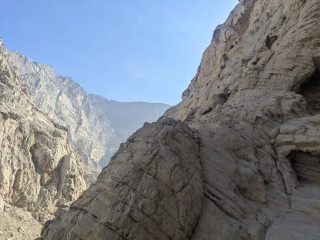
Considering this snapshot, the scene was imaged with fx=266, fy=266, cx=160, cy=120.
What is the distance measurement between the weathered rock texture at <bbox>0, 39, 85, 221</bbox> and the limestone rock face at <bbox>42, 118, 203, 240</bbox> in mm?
27922

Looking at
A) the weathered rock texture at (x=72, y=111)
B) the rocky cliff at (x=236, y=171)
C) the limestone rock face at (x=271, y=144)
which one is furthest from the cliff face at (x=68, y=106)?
the rocky cliff at (x=236, y=171)

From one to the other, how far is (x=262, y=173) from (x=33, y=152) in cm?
→ 3431

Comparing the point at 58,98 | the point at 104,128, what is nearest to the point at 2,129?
the point at 58,98

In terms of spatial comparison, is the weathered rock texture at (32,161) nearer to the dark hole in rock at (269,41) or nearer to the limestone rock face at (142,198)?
the limestone rock face at (142,198)

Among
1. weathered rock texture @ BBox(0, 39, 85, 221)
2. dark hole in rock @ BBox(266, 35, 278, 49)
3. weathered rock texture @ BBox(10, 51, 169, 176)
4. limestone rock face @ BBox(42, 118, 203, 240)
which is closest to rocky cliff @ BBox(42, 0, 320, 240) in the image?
limestone rock face @ BBox(42, 118, 203, 240)

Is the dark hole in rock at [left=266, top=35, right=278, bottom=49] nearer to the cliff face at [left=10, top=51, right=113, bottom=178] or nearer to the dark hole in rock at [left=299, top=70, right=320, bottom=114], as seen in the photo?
the dark hole in rock at [left=299, top=70, right=320, bottom=114]

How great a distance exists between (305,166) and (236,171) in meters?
4.34

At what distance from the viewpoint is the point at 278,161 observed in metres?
12.8

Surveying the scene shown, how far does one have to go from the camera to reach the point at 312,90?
59.2 ft

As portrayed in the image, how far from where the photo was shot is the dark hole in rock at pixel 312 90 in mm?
17438

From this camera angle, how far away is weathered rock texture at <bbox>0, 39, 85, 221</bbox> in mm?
33656

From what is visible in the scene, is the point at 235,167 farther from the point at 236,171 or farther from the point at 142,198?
the point at 142,198

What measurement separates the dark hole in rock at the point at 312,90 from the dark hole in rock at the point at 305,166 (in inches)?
213

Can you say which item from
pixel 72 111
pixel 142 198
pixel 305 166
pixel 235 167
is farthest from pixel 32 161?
pixel 72 111
